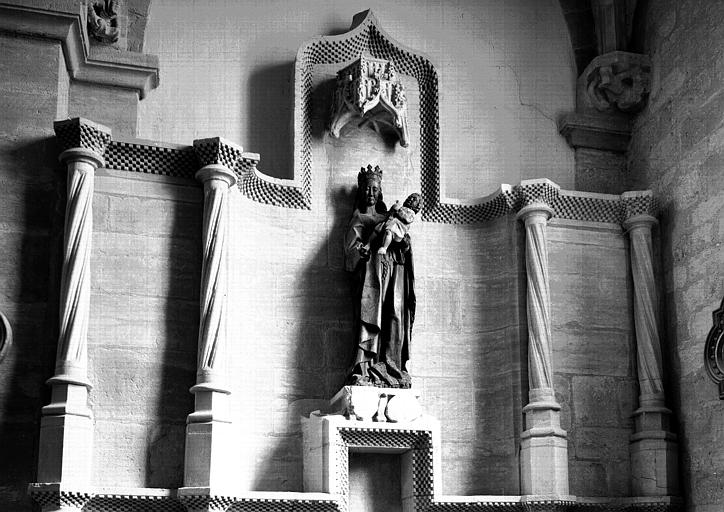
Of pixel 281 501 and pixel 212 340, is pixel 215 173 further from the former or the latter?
pixel 281 501

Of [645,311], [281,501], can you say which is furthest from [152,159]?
[645,311]

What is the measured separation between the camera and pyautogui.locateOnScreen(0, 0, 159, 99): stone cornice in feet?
26.9

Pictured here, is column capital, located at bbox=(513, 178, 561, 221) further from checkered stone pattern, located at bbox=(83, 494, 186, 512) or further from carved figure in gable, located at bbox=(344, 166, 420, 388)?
checkered stone pattern, located at bbox=(83, 494, 186, 512)

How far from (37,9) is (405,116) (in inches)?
112

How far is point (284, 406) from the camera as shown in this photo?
856cm

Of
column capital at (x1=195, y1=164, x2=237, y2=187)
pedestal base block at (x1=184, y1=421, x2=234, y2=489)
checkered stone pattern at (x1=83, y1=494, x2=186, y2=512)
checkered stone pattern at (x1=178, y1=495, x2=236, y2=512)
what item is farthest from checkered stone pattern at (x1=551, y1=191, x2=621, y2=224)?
checkered stone pattern at (x1=83, y1=494, x2=186, y2=512)

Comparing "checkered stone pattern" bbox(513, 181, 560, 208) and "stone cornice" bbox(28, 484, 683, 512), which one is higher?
"checkered stone pattern" bbox(513, 181, 560, 208)

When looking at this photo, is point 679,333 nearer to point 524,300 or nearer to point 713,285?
point 713,285

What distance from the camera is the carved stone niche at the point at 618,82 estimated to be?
9750 millimetres

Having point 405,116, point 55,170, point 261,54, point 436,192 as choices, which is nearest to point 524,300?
point 436,192

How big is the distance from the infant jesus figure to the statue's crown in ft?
0.85

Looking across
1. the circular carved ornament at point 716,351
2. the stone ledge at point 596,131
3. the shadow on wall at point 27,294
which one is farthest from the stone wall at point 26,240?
the circular carved ornament at point 716,351

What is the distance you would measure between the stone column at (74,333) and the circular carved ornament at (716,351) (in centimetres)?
425

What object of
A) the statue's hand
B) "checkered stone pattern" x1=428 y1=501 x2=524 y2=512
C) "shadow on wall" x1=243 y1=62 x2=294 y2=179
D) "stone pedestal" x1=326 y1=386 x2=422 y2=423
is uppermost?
"shadow on wall" x1=243 y1=62 x2=294 y2=179
